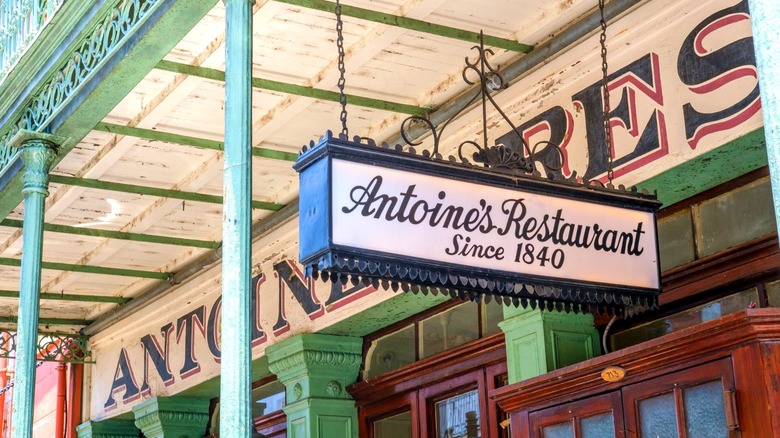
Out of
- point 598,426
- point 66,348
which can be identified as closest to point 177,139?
point 598,426

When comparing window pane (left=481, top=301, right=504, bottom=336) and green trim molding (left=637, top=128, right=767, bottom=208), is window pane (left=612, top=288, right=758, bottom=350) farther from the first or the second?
window pane (left=481, top=301, right=504, bottom=336)

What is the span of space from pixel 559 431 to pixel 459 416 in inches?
86.3

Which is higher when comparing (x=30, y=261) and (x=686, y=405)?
(x=30, y=261)

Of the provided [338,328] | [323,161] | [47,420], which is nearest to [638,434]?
[323,161]

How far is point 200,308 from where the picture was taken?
1065 centimetres

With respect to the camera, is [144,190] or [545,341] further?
[144,190]

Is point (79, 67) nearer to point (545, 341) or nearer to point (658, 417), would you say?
point (545, 341)

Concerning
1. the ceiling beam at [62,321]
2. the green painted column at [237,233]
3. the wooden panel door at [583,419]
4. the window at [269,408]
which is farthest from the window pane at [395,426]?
the ceiling beam at [62,321]

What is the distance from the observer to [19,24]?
→ 7883 millimetres

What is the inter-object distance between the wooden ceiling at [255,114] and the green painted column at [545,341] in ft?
4.31

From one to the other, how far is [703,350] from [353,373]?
444cm

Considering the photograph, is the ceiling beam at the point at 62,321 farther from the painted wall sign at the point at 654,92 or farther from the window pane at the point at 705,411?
the window pane at the point at 705,411

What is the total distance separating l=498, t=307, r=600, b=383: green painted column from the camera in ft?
21.5

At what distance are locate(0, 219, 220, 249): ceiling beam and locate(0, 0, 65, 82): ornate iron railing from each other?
186 centimetres
